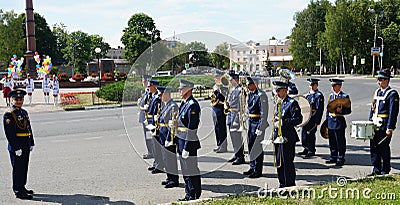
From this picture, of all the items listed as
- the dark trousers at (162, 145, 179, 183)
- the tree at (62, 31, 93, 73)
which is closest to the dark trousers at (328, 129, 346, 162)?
the dark trousers at (162, 145, 179, 183)

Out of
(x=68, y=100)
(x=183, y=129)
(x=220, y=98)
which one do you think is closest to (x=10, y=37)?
(x=68, y=100)

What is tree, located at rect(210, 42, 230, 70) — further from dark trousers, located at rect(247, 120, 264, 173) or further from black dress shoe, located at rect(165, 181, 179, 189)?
black dress shoe, located at rect(165, 181, 179, 189)

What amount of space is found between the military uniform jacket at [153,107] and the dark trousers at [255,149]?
67.1 inches

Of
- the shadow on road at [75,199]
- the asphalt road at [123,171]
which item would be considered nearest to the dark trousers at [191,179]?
the asphalt road at [123,171]

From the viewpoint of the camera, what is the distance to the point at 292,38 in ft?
247

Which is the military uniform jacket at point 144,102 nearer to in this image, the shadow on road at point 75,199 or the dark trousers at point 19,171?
the shadow on road at point 75,199

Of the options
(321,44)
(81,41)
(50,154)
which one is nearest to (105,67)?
(81,41)

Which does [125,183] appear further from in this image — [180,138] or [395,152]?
[395,152]

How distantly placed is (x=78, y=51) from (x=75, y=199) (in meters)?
74.5

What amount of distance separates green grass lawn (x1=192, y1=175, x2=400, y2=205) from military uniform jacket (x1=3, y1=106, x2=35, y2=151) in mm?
3011

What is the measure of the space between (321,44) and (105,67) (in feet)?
117

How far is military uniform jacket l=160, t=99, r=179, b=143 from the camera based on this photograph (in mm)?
6511

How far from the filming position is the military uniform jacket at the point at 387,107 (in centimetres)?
646

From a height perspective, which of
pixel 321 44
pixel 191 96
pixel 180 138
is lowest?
pixel 180 138
